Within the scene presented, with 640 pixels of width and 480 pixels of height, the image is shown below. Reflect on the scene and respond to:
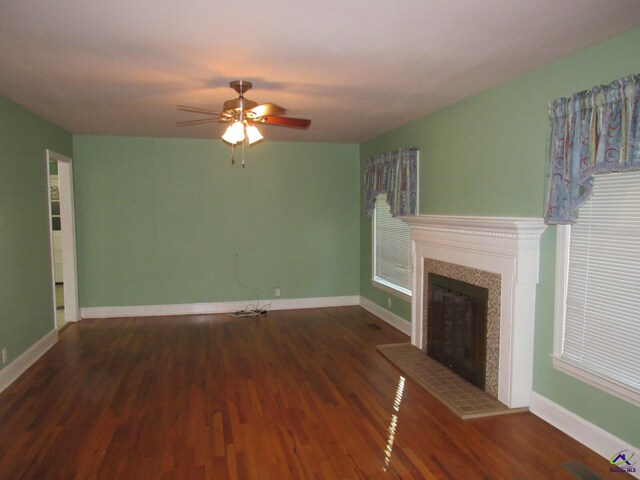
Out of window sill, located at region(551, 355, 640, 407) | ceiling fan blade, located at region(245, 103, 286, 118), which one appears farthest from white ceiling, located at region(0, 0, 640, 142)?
window sill, located at region(551, 355, 640, 407)

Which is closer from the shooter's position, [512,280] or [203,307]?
[512,280]

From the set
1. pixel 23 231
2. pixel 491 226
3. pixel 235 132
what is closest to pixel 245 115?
pixel 235 132

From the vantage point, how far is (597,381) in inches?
109

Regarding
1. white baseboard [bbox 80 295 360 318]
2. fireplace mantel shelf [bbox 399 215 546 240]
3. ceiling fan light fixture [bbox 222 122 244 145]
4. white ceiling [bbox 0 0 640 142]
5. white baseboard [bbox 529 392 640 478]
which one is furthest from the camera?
white baseboard [bbox 80 295 360 318]

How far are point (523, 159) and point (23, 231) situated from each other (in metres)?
4.65

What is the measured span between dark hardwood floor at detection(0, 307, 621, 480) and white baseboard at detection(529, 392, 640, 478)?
6cm

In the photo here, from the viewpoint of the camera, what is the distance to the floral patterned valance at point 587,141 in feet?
7.98

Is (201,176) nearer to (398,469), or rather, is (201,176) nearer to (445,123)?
(445,123)

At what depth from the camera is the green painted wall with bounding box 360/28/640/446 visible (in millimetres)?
2699

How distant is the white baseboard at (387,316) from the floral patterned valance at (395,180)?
1354mm

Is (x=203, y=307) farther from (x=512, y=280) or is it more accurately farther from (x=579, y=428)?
(x=579, y=428)

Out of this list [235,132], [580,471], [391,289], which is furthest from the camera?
[391,289]

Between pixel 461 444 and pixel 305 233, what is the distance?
4.39m

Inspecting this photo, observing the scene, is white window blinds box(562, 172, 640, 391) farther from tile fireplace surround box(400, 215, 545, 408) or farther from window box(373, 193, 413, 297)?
window box(373, 193, 413, 297)
